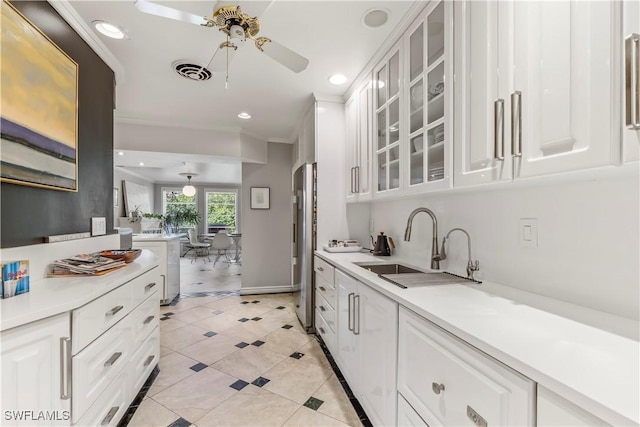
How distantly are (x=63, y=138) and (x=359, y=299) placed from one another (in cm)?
198

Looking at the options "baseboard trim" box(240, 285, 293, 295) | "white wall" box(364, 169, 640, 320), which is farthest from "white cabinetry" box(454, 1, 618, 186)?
"baseboard trim" box(240, 285, 293, 295)

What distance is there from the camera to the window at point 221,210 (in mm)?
9422

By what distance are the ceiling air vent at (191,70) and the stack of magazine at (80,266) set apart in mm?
1589

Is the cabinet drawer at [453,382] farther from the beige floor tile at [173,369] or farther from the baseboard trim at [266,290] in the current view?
the baseboard trim at [266,290]

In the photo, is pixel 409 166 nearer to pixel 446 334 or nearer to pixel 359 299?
pixel 359 299

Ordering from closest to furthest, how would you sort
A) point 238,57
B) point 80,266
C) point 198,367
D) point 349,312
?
1. point 80,266
2. point 349,312
3. point 238,57
4. point 198,367

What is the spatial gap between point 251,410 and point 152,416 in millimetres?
592

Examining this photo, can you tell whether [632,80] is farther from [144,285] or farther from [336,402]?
[144,285]

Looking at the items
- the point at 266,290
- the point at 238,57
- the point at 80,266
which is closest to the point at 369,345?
the point at 80,266

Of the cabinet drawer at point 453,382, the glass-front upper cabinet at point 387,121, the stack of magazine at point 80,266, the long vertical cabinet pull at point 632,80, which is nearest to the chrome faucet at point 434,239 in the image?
the glass-front upper cabinet at point 387,121

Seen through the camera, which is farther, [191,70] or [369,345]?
[191,70]

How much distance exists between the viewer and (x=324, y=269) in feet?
8.02

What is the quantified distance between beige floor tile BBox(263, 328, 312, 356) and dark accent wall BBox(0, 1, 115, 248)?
1.72 meters

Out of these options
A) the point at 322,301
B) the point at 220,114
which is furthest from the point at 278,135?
the point at 322,301
